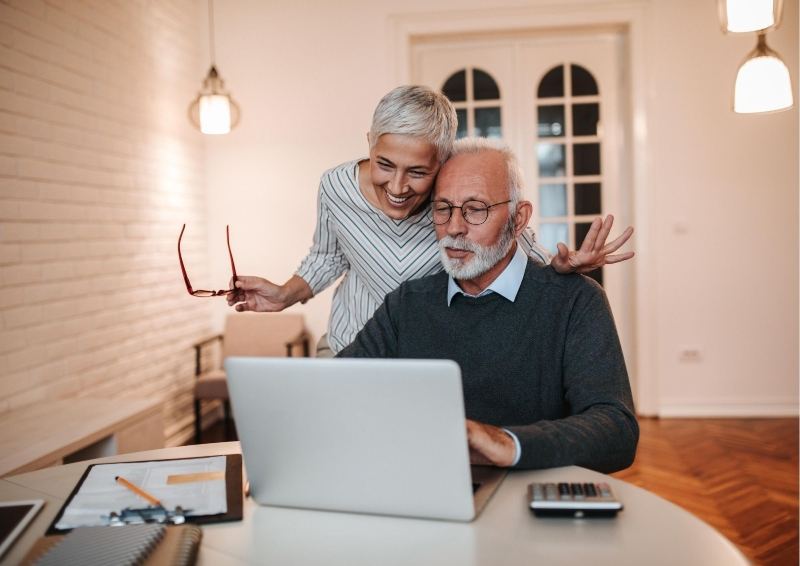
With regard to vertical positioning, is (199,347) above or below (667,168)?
below

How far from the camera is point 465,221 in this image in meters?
1.79

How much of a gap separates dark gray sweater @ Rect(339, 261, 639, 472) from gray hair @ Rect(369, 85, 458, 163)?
340 mm

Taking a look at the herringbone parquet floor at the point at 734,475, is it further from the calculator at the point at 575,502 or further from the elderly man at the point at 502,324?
the calculator at the point at 575,502

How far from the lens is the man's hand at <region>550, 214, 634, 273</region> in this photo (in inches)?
64.7

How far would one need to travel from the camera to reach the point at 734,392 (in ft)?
15.6

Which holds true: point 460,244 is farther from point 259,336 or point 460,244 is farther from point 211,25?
point 211,25

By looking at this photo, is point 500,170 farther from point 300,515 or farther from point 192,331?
point 192,331

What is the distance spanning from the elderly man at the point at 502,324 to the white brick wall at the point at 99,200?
1.74m

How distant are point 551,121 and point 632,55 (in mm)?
631

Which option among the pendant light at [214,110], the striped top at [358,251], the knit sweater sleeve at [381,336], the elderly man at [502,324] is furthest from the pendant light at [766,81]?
the pendant light at [214,110]

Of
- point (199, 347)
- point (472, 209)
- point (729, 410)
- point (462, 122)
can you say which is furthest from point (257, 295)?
point (729, 410)

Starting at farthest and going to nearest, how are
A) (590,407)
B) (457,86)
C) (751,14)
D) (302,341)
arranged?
(457,86) < (302,341) < (751,14) < (590,407)

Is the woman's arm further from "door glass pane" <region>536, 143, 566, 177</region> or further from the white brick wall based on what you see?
"door glass pane" <region>536, 143, 566, 177</region>

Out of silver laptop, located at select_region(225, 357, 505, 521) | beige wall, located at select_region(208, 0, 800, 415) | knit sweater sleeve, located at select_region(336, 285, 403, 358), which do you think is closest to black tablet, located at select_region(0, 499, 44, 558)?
silver laptop, located at select_region(225, 357, 505, 521)
